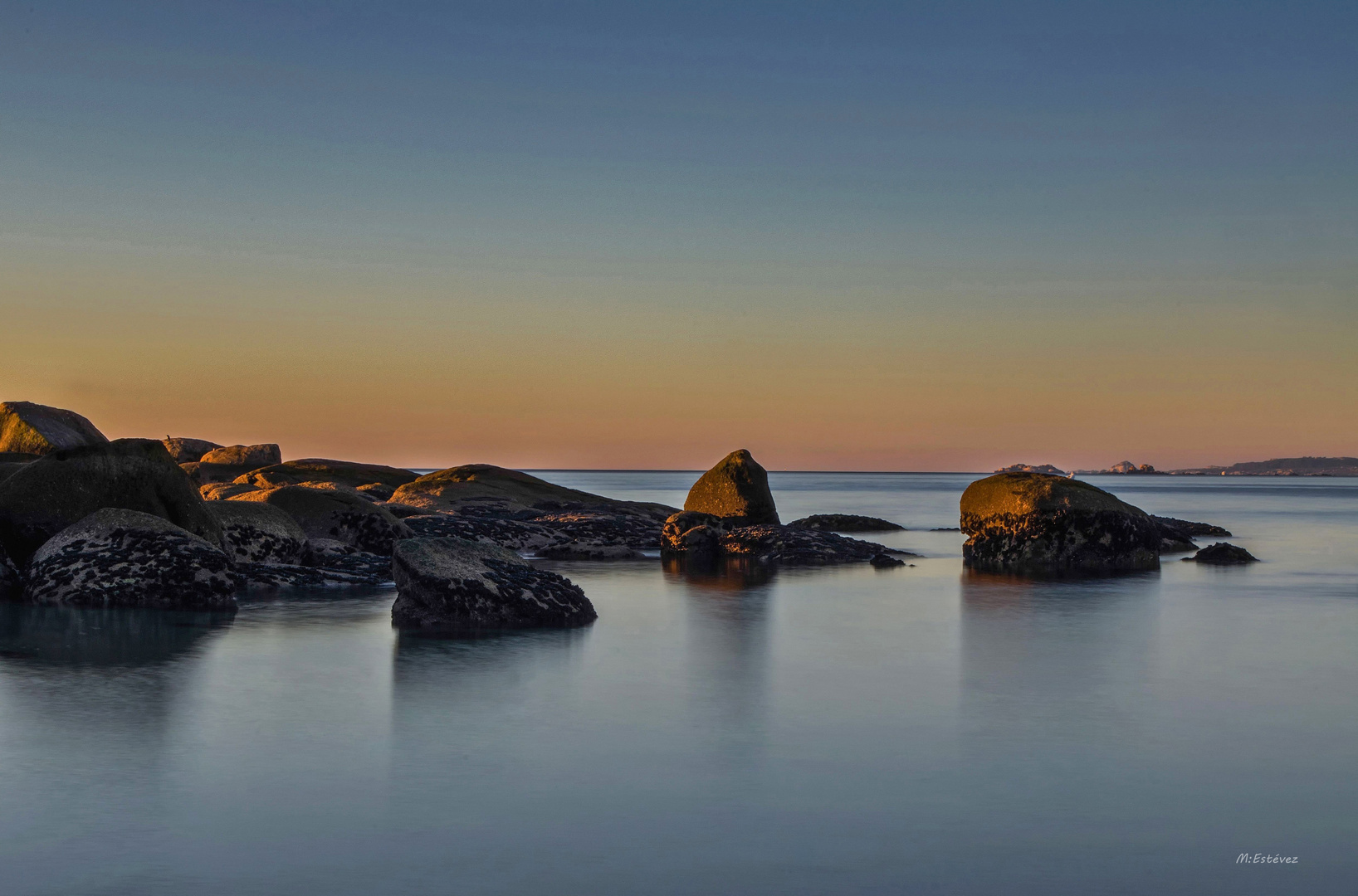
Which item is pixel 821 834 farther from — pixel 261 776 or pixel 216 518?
pixel 216 518

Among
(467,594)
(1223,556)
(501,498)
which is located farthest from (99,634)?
(501,498)

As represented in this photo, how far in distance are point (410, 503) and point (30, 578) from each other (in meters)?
16.2

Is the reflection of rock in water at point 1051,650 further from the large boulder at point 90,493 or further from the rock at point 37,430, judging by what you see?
the rock at point 37,430

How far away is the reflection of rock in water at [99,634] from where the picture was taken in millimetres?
8781

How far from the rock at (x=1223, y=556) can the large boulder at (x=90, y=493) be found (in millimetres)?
15886

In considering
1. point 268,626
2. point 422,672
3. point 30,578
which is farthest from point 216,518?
point 422,672

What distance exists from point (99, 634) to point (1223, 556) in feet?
58.7

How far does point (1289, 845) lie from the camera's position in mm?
4590

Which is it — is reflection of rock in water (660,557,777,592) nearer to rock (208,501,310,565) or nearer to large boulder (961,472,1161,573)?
large boulder (961,472,1161,573)

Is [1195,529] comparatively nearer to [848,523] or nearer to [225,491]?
[848,523]

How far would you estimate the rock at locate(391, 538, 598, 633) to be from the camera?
35.7ft

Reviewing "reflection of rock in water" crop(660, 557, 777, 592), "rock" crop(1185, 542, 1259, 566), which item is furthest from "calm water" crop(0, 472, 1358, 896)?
"rock" crop(1185, 542, 1259, 566)

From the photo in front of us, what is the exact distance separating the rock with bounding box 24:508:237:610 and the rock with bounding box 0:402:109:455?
7600 mm

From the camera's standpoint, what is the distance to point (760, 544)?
21.9 meters
